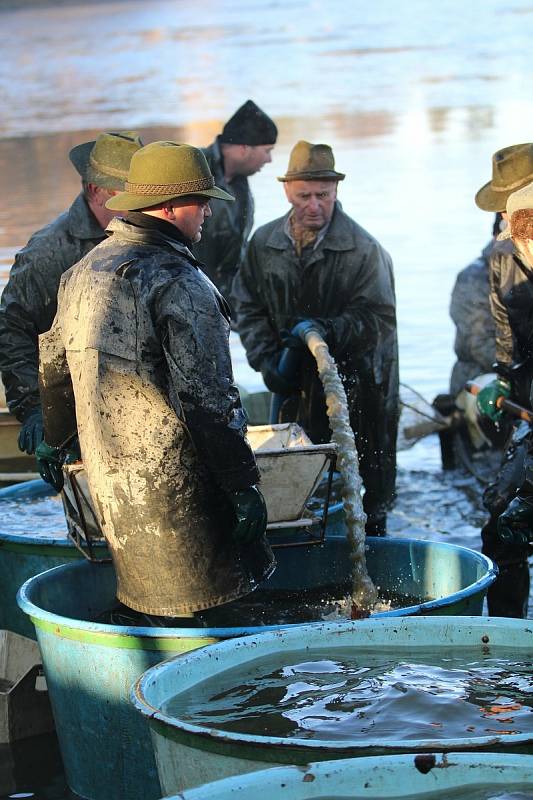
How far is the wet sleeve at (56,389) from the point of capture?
16.7 feet

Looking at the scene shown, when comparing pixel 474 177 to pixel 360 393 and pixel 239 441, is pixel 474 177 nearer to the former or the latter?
pixel 360 393

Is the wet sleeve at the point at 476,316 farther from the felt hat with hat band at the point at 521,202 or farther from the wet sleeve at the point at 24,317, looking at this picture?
the felt hat with hat band at the point at 521,202

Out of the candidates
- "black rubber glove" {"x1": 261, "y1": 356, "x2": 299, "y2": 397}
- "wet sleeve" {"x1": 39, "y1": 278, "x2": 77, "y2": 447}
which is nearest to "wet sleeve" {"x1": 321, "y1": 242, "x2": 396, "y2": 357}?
"black rubber glove" {"x1": 261, "y1": 356, "x2": 299, "y2": 397}

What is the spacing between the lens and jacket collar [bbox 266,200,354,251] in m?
7.45

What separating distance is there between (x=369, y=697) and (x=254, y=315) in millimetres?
3761

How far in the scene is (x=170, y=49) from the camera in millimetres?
53531

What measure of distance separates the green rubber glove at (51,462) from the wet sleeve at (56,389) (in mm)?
100

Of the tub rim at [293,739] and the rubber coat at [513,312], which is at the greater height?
the rubber coat at [513,312]

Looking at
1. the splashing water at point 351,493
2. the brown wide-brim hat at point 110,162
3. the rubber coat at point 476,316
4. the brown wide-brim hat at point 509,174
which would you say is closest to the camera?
the splashing water at point 351,493

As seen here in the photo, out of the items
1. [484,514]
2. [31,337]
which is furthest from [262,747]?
[484,514]

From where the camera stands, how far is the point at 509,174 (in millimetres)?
7094

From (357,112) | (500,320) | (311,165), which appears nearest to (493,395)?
(500,320)

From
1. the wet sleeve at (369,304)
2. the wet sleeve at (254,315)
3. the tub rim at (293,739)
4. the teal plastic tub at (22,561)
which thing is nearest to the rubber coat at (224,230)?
the wet sleeve at (254,315)

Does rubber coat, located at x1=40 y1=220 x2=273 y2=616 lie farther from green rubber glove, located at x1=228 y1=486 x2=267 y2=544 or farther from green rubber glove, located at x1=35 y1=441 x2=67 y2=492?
green rubber glove, located at x1=35 y1=441 x2=67 y2=492
